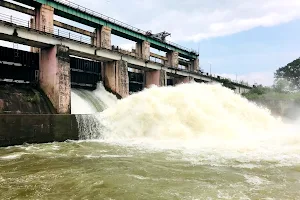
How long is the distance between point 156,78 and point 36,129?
14020 millimetres

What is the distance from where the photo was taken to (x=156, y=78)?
23.9m

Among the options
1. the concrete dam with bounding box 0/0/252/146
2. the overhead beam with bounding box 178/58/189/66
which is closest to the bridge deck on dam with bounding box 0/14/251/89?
the concrete dam with bounding box 0/0/252/146

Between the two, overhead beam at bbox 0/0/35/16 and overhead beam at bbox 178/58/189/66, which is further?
overhead beam at bbox 178/58/189/66

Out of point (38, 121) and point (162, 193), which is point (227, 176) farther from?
point (38, 121)

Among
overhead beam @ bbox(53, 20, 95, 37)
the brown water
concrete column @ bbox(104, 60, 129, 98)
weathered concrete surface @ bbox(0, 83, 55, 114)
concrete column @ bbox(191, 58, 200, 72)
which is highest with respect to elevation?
overhead beam @ bbox(53, 20, 95, 37)

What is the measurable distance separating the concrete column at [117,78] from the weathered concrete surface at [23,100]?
5514 mm

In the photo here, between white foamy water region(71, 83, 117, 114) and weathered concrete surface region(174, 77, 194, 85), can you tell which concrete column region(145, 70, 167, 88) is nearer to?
weathered concrete surface region(174, 77, 194, 85)

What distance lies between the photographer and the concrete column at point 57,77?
14.7 metres

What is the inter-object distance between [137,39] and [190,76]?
6.69 meters

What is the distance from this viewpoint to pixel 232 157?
315 inches

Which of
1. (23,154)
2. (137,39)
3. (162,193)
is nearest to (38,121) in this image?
(23,154)

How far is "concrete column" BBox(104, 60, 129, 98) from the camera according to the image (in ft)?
64.5

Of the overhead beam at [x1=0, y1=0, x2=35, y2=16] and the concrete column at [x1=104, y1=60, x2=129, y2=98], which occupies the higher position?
the overhead beam at [x1=0, y1=0, x2=35, y2=16]

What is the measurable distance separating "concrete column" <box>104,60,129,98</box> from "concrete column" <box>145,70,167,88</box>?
425 centimetres
